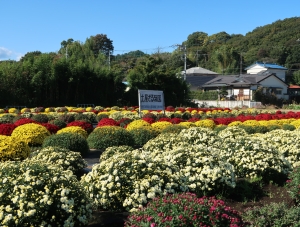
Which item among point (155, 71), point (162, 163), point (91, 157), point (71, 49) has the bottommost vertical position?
point (91, 157)

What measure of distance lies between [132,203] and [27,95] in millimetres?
28329

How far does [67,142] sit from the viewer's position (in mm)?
9406

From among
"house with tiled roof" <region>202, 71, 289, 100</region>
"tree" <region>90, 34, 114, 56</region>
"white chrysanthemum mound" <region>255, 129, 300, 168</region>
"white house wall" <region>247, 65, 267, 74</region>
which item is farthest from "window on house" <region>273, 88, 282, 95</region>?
"white chrysanthemum mound" <region>255, 129, 300, 168</region>

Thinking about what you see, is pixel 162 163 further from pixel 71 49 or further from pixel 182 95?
pixel 71 49

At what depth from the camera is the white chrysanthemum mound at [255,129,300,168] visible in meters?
8.07

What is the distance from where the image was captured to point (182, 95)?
38.2m

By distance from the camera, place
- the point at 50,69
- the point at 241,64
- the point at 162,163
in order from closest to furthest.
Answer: the point at 162,163 → the point at 50,69 → the point at 241,64

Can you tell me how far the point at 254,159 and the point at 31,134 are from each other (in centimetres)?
623

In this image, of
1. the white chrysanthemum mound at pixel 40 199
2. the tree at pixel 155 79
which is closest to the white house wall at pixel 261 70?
the tree at pixel 155 79

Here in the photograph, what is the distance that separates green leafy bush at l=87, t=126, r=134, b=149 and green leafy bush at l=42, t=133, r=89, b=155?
2.86 feet

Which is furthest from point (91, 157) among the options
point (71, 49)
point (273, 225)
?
point (71, 49)

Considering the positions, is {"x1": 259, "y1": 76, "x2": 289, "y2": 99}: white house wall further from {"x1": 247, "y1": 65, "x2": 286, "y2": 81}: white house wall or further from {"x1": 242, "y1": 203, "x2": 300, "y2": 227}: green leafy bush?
{"x1": 242, "y1": 203, "x2": 300, "y2": 227}: green leafy bush

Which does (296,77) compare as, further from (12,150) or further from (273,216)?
(273,216)

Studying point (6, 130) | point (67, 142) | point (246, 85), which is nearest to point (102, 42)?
point (246, 85)
